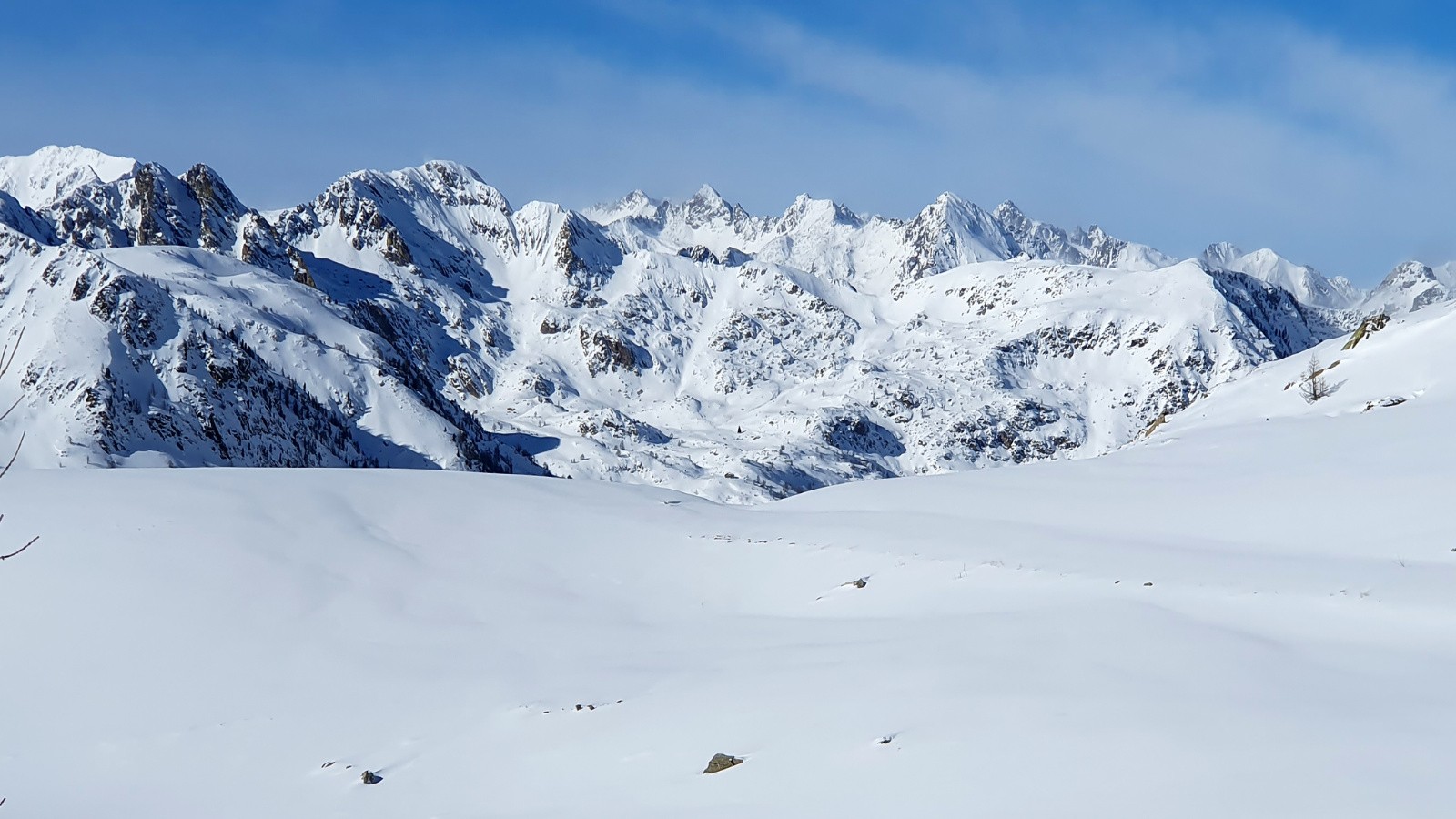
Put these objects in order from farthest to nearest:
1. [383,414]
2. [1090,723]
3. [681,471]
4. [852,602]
Answer: 1. [681,471]
2. [383,414]
3. [852,602]
4. [1090,723]

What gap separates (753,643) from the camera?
14.9 metres

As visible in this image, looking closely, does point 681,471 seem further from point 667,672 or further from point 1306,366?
point 667,672

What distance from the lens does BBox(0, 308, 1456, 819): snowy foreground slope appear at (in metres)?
8.55

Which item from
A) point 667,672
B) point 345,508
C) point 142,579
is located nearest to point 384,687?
point 667,672

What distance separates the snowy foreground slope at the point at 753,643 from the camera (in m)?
8.55

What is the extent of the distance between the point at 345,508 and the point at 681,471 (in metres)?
149

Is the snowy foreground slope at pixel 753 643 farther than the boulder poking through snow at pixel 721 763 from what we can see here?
No

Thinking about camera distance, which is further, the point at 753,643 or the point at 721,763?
the point at 753,643

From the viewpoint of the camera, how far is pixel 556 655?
618 inches

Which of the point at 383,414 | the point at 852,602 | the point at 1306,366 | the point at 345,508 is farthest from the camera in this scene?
the point at 383,414

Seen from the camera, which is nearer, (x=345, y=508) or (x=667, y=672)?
(x=667, y=672)

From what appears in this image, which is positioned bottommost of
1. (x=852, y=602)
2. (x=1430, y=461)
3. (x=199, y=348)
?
(x=852, y=602)

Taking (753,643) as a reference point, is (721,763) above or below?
above

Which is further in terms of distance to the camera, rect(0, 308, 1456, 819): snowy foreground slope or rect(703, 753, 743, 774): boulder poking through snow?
rect(703, 753, 743, 774): boulder poking through snow
